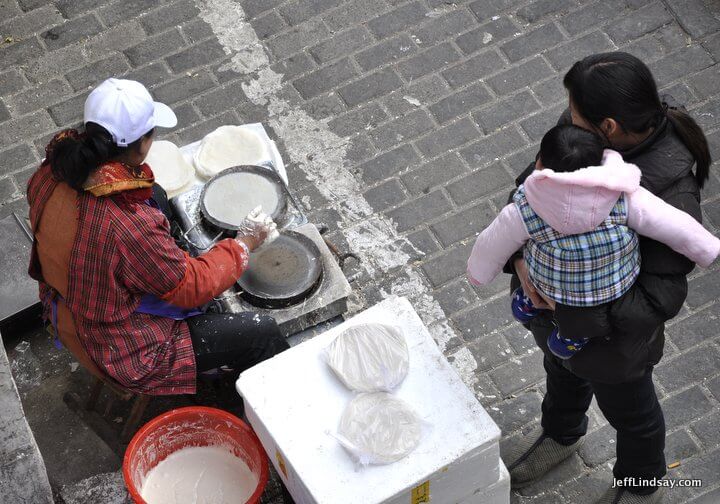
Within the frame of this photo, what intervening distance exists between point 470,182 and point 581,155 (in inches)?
90.8

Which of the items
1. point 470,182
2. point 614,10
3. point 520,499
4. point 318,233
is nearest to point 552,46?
point 614,10

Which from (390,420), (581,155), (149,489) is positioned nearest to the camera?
(581,155)

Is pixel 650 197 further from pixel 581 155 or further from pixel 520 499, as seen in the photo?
pixel 520 499

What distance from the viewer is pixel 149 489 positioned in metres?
3.68

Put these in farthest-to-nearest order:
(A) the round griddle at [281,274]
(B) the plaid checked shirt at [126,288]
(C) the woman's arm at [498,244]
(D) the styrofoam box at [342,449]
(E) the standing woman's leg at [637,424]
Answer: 1. (A) the round griddle at [281,274]
2. (E) the standing woman's leg at [637,424]
3. (B) the plaid checked shirt at [126,288]
4. (D) the styrofoam box at [342,449]
5. (C) the woman's arm at [498,244]

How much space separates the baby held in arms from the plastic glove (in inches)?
46.2

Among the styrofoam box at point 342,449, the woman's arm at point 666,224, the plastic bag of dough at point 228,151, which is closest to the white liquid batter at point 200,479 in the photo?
the styrofoam box at point 342,449

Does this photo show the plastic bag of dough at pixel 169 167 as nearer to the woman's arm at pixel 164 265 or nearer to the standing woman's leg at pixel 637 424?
the woman's arm at pixel 164 265

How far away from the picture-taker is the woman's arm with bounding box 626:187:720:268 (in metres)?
2.78

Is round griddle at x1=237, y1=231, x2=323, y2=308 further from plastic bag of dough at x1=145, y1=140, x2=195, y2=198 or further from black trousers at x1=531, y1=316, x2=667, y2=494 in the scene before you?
black trousers at x1=531, y1=316, x2=667, y2=494

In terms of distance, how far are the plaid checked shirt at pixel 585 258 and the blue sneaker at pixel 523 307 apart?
0.30 metres

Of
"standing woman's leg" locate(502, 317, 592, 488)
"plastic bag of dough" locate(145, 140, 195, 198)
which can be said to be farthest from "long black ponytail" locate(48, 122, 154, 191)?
"standing woman's leg" locate(502, 317, 592, 488)

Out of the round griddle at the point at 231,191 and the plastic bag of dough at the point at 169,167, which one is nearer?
the round griddle at the point at 231,191

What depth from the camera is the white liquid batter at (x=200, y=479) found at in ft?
12.0
